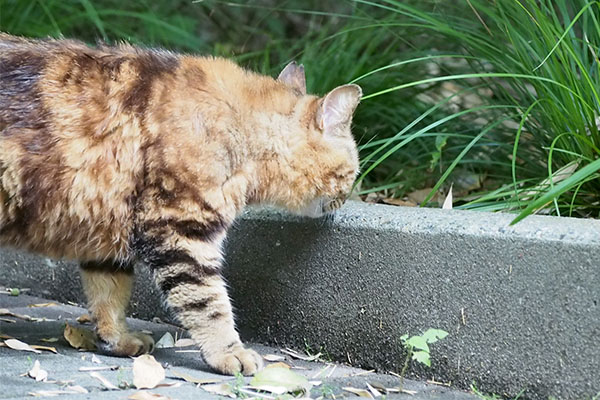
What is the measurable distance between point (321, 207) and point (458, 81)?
5.31 feet

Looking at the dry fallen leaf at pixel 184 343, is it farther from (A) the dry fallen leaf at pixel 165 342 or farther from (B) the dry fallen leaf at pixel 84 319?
(B) the dry fallen leaf at pixel 84 319

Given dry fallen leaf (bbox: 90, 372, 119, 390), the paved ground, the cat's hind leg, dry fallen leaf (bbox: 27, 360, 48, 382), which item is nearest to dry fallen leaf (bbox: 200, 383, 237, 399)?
the paved ground

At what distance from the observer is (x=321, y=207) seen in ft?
11.6

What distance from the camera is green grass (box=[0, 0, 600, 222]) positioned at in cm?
367

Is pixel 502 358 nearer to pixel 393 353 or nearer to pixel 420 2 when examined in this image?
pixel 393 353

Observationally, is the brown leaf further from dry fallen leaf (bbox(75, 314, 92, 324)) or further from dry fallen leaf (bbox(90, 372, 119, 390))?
dry fallen leaf (bbox(90, 372, 119, 390))

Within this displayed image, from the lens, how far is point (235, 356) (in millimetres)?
3188

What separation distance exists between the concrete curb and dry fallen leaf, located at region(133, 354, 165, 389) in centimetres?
Result: 74

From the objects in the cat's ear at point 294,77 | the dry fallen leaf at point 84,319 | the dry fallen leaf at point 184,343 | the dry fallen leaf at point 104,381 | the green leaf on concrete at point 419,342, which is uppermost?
the cat's ear at point 294,77

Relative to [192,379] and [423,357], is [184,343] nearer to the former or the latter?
[192,379]

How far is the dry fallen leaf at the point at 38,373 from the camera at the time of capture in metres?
2.94

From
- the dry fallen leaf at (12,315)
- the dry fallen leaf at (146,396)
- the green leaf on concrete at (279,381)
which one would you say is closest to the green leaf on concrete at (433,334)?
the green leaf on concrete at (279,381)

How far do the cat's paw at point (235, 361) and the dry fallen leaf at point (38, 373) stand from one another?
0.57 m

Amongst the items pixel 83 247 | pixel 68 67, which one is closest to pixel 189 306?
pixel 83 247
